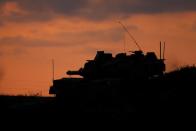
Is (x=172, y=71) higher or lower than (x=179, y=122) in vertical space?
higher

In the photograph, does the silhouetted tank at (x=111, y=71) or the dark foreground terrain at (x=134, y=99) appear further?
the silhouetted tank at (x=111, y=71)

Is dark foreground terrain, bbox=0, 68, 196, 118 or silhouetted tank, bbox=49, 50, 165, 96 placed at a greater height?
silhouetted tank, bbox=49, 50, 165, 96

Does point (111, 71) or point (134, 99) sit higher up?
point (111, 71)

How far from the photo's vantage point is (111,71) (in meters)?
32.0

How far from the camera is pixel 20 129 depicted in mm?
30969

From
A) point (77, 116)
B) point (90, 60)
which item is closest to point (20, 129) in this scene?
point (77, 116)

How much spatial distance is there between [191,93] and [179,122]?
2.10 m

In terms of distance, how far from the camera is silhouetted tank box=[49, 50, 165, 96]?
31406 millimetres

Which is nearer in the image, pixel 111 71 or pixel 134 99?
pixel 134 99

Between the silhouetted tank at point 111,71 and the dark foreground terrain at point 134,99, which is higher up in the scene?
the silhouetted tank at point 111,71

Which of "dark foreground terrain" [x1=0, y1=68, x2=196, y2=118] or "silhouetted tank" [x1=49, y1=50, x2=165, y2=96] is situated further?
"silhouetted tank" [x1=49, y1=50, x2=165, y2=96]

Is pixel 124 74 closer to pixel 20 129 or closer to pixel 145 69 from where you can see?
pixel 145 69

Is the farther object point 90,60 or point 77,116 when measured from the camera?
point 90,60

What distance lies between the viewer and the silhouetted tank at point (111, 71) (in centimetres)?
3141
